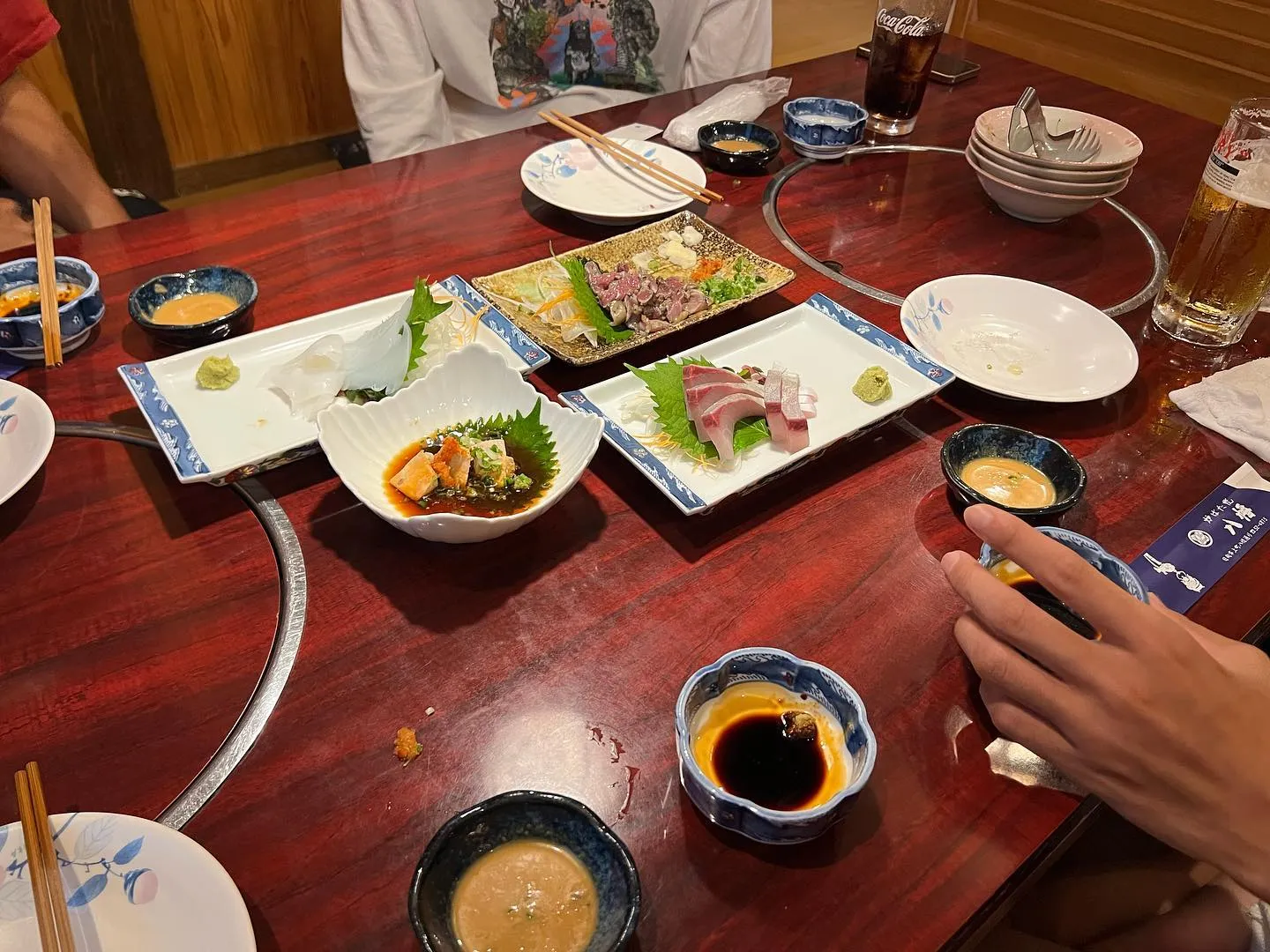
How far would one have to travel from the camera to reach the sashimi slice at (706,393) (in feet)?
4.48

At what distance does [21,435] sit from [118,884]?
0.79 m

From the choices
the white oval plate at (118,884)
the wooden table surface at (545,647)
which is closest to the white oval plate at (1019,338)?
the wooden table surface at (545,647)

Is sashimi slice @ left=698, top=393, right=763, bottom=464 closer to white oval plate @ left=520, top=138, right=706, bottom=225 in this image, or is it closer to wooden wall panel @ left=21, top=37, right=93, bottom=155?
white oval plate @ left=520, top=138, right=706, bottom=225

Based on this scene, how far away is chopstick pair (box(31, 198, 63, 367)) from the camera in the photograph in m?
1.48

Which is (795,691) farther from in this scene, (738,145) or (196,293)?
(738,145)

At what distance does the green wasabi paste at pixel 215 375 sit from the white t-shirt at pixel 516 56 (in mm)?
1751

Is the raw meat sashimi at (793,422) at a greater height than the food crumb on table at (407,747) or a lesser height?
greater

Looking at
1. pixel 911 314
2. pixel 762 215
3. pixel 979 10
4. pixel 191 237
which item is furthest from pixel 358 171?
pixel 979 10

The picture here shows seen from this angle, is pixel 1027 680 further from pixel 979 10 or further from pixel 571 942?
pixel 979 10

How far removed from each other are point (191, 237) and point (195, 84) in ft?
10.3

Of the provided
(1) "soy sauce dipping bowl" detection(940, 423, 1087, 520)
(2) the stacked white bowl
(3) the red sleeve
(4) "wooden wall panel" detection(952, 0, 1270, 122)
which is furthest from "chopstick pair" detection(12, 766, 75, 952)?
(4) "wooden wall panel" detection(952, 0, 1270, 122)

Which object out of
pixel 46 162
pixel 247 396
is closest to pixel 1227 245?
pixel 247 396

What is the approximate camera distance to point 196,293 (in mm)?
1643

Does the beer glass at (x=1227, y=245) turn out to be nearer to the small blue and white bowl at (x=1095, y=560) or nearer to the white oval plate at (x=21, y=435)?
the small blue and white bowl at (x=1095, y=560)
